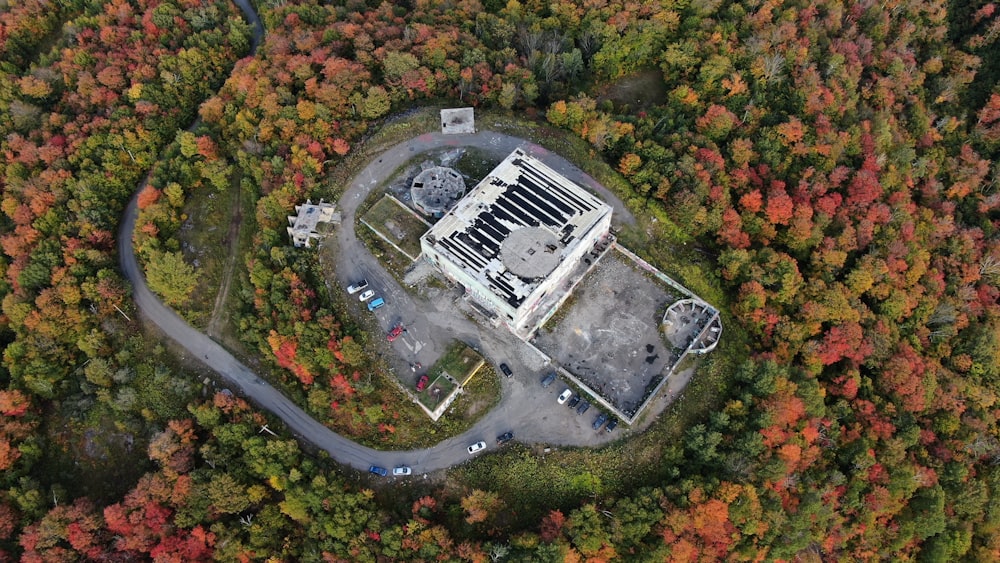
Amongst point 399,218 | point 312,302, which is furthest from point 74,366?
point 399,218

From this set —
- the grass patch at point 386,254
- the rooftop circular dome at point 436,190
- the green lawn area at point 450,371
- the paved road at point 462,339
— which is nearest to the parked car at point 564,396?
the paved road at point 462,339

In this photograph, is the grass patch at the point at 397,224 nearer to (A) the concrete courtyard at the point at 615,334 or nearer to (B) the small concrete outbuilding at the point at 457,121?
(B) the small concrete outbuilding at the point at 457,121

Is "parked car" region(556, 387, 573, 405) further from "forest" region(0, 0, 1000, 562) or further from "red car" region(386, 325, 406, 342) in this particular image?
"red car" region(386, 325, 406, 342)

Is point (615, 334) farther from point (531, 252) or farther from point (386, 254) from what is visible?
point (386, 254)

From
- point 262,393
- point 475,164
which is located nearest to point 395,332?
point 262,393

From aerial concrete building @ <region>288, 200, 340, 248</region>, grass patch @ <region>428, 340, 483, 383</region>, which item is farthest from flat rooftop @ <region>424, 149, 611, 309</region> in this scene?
aerial concrete building @ <region>288, 200, 340, 248</region>

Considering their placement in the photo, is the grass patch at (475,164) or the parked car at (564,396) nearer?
the parked car at (564,396)
